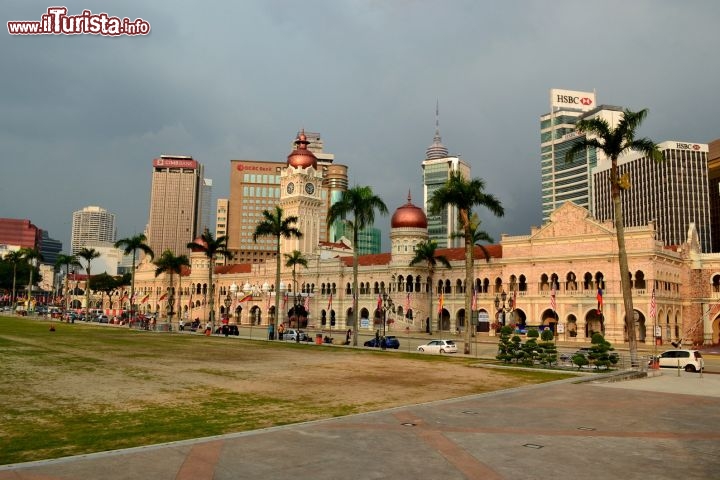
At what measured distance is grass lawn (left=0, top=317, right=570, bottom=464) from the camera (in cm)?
1298

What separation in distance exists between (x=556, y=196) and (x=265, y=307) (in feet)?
417

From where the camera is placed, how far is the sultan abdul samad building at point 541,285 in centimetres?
6181

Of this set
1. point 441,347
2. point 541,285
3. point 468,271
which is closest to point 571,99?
point 541,285

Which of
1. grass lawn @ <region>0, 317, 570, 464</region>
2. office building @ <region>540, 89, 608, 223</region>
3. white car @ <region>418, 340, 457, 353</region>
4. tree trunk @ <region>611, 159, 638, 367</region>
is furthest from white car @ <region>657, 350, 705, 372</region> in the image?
office building @ <region>540, 89, 608, 223</region>

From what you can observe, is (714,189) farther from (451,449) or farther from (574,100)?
(451,449)

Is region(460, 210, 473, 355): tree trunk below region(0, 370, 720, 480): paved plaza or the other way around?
the other way around

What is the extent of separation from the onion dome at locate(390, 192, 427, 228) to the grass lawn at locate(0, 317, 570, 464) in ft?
162

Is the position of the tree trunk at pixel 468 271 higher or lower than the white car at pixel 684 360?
higher

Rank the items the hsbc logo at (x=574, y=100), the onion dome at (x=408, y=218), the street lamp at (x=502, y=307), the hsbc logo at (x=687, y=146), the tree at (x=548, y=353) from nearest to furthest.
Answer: the tree at (x=548, y=353) → the street lamp at (x=502, y=307) → the onion dome at (x=408, y=218) → the hsbc logo at (x=687, y=146) → the hsbc logo at (x=574, y=100)

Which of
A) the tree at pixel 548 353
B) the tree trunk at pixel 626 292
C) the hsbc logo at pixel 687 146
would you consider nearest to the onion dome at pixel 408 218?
the tree trunk at pixel 626 292

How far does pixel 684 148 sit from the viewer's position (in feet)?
483

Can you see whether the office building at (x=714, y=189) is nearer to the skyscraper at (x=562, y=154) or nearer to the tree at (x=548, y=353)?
the skyscraper at (x=562, y=154)

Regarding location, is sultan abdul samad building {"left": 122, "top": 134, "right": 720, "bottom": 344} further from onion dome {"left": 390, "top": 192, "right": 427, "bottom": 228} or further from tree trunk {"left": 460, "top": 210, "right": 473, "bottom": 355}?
tree trunk {"left": 460, "top": 210, "right": 473, "bottom": 355}

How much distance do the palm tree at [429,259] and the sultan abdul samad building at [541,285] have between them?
66cm
